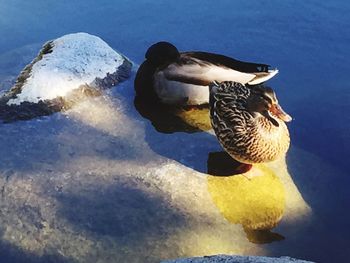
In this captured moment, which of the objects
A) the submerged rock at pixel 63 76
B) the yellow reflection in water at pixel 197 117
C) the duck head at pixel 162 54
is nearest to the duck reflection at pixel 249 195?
the yellow reflection in water at pixel 197 117

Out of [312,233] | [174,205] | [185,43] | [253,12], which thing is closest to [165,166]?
[174,205]

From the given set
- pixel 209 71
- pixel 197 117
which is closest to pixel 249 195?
pixel 197 117

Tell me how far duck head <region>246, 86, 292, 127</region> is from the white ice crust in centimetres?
159

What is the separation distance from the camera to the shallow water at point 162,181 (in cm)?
341

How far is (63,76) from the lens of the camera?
4.77 meters

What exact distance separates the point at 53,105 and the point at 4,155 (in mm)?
697

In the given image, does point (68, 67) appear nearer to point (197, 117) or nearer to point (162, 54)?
point (162, 54)

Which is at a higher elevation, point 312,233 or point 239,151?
point 239,151

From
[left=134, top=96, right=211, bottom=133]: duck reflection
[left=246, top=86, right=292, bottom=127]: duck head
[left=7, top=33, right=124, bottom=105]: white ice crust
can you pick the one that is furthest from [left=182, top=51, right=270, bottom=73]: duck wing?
[left=246, top=86, right=292, bottom=127]: duck head

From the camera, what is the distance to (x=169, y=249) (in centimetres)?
335

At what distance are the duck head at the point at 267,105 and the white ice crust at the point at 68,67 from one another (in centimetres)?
159

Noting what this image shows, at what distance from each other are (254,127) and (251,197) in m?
0.50

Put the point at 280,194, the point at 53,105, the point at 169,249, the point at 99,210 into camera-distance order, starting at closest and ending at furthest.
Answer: the point at 169,249 < the point at 99,210 < the point at 280,194 < the point at 53,105

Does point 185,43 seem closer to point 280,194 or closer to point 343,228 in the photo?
point 280,194
